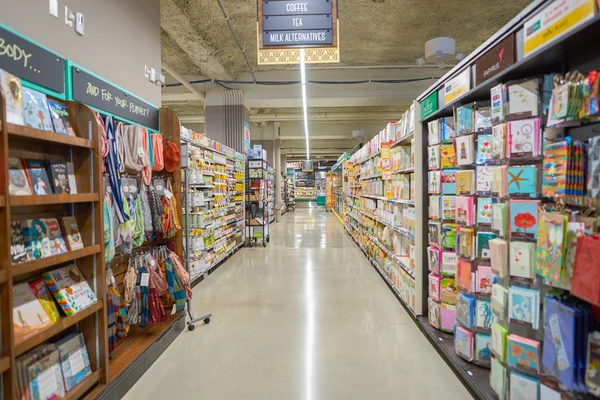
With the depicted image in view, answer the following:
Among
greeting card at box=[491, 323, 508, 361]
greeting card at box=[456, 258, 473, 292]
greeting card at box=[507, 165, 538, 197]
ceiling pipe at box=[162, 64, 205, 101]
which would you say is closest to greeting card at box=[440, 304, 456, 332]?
greeting card at box=[456, 258, 473, 292]

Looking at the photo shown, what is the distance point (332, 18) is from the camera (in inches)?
161

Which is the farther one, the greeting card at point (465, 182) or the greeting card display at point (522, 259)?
the greeting card at point (465, 182)

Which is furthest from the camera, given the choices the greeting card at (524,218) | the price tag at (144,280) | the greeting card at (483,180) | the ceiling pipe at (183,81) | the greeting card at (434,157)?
the ceiling pipe at (183,81)

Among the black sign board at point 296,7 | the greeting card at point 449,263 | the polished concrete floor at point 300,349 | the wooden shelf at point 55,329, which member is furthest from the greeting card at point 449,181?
the wooden shelf at point 55,329

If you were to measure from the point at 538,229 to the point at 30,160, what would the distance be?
3018mm

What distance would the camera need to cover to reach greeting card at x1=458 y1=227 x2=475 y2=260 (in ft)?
9.23

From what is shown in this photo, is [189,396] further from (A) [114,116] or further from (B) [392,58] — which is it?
(B) [392,58]

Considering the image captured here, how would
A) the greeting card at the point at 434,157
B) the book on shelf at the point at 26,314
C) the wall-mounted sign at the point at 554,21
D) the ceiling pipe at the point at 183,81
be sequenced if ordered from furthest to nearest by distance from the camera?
the ceiling pipe at the point at 183,81 → the greeting card at the point at 434,157 → the book on shelf at the point at 26,314 → the wall-mounted sign at the point at 554,21

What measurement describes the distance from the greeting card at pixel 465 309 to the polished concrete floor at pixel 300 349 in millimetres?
470

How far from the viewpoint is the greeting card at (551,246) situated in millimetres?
1697

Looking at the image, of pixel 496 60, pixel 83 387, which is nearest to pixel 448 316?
pixel 496 60

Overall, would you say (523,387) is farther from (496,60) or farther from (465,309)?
(496,60)

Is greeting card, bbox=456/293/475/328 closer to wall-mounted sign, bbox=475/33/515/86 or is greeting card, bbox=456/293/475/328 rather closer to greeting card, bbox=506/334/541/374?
greeting card, bbox=506/334/541/374

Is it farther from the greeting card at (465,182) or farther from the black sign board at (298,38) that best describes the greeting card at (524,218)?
the black sign board at (298,38)
